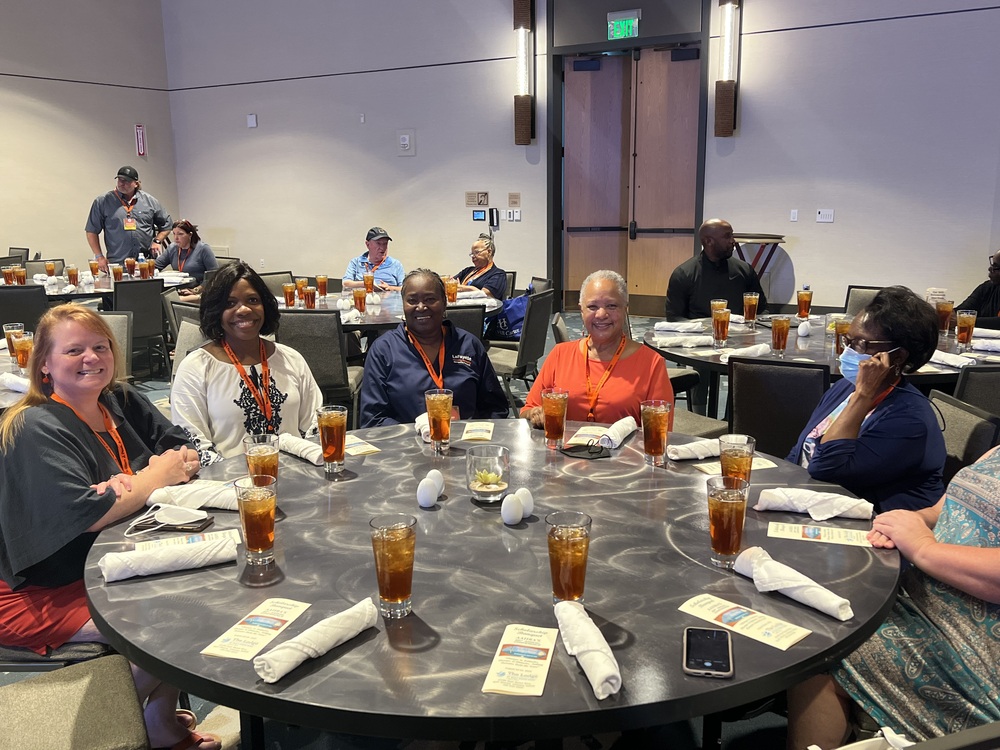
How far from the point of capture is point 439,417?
232 centimetres

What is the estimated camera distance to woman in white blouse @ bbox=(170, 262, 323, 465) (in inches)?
111

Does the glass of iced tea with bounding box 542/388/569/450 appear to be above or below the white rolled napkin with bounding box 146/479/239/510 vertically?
above

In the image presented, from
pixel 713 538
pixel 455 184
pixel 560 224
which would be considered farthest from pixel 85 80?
pixel 713 538

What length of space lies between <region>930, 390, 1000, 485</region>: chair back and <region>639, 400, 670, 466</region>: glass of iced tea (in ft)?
2.74

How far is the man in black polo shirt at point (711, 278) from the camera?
552 centimetres

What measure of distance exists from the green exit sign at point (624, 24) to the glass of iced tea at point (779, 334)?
19.2ft

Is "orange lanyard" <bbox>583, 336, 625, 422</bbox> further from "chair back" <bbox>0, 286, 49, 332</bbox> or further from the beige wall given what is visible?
the beige wall

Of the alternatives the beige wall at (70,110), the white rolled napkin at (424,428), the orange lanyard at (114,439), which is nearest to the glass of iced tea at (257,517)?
the orange lanyard at (114,439)

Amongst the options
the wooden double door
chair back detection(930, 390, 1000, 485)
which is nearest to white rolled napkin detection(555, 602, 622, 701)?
chair back detection(930, 390, 1000, 485)

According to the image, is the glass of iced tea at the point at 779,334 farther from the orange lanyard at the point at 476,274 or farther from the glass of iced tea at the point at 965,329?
the orange lanyard at the point at 476,274

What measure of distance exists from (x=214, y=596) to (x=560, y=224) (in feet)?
28.5

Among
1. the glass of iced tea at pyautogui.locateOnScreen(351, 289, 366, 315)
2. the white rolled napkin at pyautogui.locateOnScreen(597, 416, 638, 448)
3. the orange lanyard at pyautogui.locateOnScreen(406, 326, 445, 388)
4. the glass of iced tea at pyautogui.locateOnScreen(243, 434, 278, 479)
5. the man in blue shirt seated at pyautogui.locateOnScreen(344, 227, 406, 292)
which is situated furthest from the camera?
the man in blue shirt seated at pyautogui.locateOnScreen(344, 227, 406, 292)

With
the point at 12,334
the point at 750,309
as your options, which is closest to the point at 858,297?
the point at 750,309

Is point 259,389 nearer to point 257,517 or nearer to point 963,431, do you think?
point 257,517
